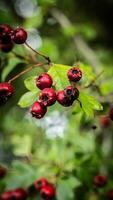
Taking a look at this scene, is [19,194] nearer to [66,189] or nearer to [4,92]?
[66,189]

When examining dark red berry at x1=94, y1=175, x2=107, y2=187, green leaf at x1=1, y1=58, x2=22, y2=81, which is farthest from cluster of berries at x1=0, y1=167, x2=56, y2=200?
green leaf at x1=1, y1=58, x2=22, y2=81

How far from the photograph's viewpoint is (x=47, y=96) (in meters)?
2.43

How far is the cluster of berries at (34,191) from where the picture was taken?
3512 mm

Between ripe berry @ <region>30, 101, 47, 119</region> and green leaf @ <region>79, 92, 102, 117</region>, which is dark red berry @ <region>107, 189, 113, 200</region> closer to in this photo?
green leaf @ <region>79, 92, 102, 117</region>

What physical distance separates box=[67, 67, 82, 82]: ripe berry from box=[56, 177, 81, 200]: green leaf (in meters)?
1.40

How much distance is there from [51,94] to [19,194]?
1.46m

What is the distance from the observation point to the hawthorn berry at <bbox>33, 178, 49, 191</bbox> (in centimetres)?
362

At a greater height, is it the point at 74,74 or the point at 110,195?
the point at 74,74

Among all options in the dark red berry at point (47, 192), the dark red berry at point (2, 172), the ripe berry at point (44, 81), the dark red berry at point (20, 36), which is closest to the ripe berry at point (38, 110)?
the ripe berry at point (44, 81)

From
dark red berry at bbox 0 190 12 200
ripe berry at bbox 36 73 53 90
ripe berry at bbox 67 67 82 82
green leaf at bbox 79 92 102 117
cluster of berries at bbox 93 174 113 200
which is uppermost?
ripe berry at bbox 67 67 82 82

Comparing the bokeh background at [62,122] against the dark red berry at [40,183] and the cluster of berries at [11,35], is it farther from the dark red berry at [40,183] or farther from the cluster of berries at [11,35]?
the cluster of berries at [11,35]

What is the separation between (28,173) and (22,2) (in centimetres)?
535

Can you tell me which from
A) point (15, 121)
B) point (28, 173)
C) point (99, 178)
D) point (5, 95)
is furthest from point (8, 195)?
point (15, 121)

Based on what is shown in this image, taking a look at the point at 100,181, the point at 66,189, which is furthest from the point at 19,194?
the point at 100,181
